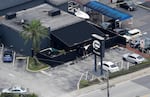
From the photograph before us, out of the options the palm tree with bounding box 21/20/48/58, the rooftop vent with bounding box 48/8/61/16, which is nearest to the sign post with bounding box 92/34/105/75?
the palm tree with bounding box 21/20/48/58

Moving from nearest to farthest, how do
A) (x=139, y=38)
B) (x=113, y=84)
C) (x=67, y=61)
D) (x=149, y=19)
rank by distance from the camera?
1. (x=113, y=84)
2. (x=67, y=61)
3. (x=139, y=38)
4. (x=149, y=19)

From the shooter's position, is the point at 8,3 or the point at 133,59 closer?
the point at 133,59

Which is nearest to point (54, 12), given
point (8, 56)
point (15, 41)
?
point (15, 41)

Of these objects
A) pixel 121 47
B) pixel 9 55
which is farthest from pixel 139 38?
pixel 9 55

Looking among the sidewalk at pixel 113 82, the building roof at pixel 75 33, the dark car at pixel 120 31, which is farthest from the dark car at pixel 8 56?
the dark car at pixel 120 31

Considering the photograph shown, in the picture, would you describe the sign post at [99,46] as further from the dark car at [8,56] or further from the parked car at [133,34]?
the parked car at [133,34]

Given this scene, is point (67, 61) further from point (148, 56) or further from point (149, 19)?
point (149, 19)
